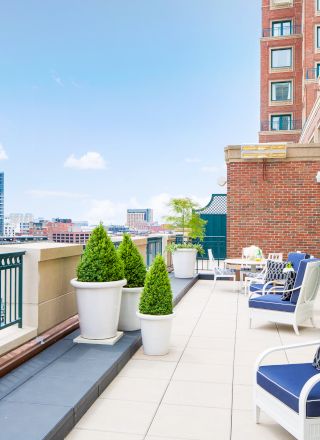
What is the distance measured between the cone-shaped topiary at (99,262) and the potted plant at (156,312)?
431mm

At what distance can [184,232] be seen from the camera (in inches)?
502

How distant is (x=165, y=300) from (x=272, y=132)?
105 feet

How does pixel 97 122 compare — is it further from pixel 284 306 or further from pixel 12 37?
pixel 284 306

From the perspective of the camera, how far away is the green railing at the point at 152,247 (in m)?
11.0

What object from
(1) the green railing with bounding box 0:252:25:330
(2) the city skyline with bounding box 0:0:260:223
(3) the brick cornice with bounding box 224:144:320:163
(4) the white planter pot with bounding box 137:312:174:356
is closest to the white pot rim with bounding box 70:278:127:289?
(4) the white planter pot with bounding box 137:312:174:356

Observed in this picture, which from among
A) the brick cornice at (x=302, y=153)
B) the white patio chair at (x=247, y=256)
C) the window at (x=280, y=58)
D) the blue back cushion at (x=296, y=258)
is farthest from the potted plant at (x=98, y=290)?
the window at (x=280, y=58)

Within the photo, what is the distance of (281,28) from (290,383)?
119 ft

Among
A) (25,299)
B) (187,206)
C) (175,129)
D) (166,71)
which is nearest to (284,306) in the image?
(25,299)

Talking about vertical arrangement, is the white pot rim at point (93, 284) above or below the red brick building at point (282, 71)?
below

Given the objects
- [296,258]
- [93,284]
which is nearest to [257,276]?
[296,258]

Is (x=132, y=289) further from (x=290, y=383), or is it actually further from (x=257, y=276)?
(x=257, y=276)

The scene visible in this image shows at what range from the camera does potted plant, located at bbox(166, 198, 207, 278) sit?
11.9 meters

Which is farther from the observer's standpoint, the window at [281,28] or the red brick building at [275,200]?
the window at [281,28]

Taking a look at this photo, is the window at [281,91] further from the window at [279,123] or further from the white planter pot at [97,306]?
the white planter pot at [97,306]
